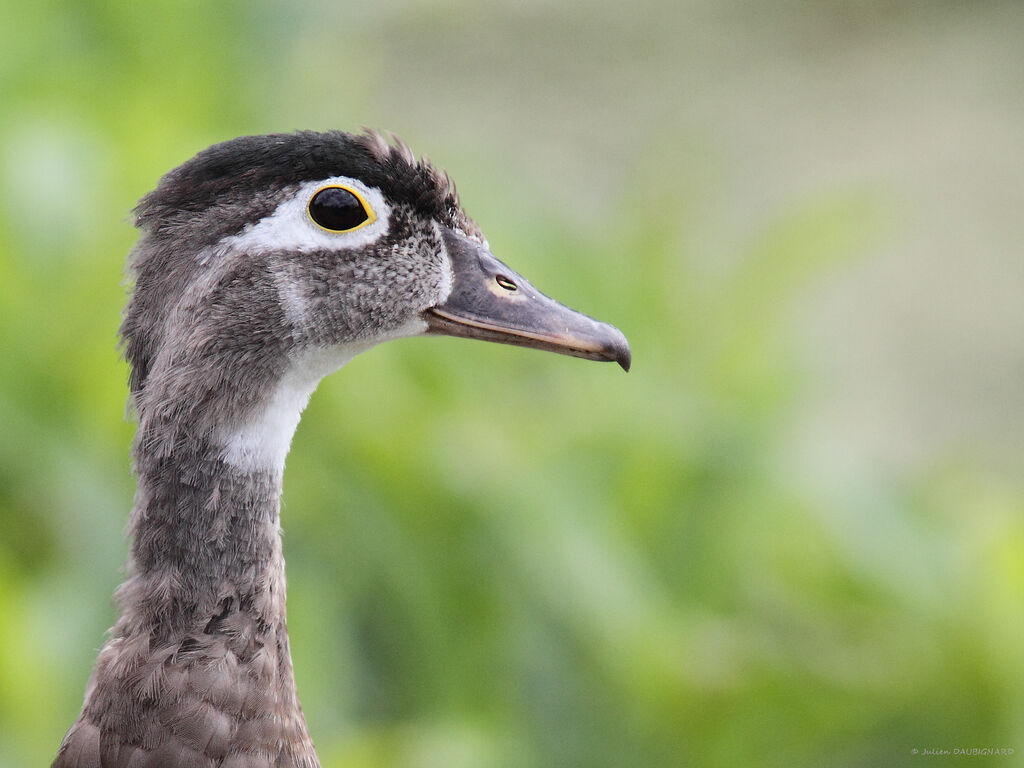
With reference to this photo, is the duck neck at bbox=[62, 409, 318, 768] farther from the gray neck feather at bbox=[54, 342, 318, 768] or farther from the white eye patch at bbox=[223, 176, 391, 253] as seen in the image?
the white eye patch at bbox=[223, 176, 391, 253]

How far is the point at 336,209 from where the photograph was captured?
2.94 ft

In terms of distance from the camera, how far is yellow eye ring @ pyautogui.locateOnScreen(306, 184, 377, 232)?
0.89 m

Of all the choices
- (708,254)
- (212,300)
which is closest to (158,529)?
(212,300)

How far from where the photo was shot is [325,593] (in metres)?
1.49

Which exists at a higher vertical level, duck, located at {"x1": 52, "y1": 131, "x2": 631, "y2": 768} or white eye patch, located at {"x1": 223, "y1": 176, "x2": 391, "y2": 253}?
white eye patch, located at {"x1": 223, "y1": 176, "x2": 391, "y2": 253}

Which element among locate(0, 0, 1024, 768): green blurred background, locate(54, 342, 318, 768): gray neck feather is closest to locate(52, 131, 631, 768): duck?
locate(54, 342, 318, 768): gray neck feather

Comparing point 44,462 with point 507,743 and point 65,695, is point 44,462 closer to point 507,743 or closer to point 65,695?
point 65,695

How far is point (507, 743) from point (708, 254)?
84 cm

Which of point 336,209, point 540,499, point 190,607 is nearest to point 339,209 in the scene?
point 336,209

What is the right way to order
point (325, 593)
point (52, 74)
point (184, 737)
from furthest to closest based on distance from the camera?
point (52, 74) → point (325, 593) → point (184, 737)

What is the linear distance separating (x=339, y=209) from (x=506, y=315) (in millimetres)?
134

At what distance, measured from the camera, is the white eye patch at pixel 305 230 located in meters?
0.88

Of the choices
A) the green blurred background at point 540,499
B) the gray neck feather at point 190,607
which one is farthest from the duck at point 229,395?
the green blurred background at point 540,499

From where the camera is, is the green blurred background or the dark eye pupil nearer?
the dark eye pupil
